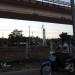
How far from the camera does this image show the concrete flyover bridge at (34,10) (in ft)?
131

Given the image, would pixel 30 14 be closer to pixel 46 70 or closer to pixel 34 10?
pixel 34 10

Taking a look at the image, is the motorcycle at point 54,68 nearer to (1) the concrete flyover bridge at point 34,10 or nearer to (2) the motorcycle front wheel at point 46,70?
(2) the motorcycle front wheel at point 46,70

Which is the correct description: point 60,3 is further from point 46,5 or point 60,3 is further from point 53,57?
point 53,57

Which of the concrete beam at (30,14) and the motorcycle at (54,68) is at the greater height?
the concrete beam at (30,14)

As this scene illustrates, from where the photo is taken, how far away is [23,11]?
138ft

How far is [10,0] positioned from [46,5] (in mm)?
7798

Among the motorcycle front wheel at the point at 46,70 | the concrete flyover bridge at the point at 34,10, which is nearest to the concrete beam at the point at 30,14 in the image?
the concrete flyover bridge at the point at 34,10

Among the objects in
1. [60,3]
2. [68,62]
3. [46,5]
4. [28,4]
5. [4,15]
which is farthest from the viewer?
[60,3]

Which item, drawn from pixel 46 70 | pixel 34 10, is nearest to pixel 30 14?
pixel 34 10

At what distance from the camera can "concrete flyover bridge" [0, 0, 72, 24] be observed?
131 ft

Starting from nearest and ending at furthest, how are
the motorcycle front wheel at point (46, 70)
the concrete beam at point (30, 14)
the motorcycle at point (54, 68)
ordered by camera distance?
the motorcycle at point (54, 68) < the motorcycle front wheel at point (46, 70) < the concrete beam at point (30, 14)

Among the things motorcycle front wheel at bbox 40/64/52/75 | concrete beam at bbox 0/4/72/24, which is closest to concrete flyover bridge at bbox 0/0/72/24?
concrete beam at bbox 0/4/72/24

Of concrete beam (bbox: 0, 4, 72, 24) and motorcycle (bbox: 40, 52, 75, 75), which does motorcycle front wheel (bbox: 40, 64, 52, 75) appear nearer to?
motorcycle (bbox: 40, 52, 75, 75)

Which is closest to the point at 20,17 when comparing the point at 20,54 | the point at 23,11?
the point at 23,11
